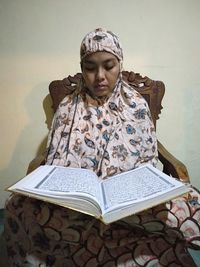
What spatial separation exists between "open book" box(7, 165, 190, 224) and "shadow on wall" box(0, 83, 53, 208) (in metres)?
0.64

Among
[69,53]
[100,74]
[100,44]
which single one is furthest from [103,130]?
[69,53]

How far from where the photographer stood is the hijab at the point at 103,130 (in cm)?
86

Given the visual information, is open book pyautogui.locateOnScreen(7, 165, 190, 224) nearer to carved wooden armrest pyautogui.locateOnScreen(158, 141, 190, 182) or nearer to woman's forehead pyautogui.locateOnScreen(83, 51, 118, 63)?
carved wooden armrest pyautogui.locateOnScreen(158, 141, 190, 182)

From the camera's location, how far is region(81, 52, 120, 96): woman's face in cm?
87

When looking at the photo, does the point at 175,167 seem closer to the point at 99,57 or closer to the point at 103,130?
the point at 103,130

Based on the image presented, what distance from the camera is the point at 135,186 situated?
577 mm

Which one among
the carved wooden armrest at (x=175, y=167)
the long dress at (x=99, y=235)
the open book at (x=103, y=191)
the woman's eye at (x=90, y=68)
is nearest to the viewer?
the open book at (x=103, y=191)

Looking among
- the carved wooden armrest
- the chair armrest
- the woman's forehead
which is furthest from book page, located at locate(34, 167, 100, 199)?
the woman's forehead

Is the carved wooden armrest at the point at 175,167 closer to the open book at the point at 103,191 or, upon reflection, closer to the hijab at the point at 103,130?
the hijab at the point at 103,130

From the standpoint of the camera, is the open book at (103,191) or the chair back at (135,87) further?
the chair back at (135,87)

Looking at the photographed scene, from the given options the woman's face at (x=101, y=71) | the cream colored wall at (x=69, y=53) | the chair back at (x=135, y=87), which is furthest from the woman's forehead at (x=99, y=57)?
the cream colored wall at (x=69, y=53)

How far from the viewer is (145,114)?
37.9 inches

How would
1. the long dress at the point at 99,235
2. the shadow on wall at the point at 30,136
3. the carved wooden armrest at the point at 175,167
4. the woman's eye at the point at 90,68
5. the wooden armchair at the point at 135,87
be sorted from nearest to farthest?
the long dress at the point at 99,235, the carved wooden armrest at the point at 175,167, the woman's eye at the point at 90,68, the wooden armchair at the point at 135,87, the shadow on wall at the point at 30,136

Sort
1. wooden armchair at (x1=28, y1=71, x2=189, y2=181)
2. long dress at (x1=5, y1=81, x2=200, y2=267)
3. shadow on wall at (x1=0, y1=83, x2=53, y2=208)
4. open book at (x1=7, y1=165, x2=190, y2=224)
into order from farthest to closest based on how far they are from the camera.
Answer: shadow on wall at (x1=0, y1=83, x2=53, y2=208) → wooden armchair at (x1=28, y1=71, x2=189, y2=181) → long dress at (x1=5, y1=81, x2=200, y2=267) → open book at (x1=7, y1=165, x2=190, y2=224)
